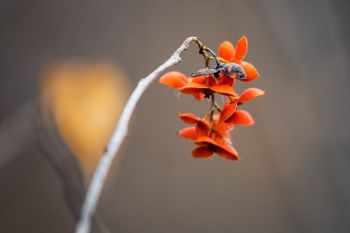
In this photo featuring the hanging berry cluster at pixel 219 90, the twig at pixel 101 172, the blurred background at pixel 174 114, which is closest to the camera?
the twig at pixel 101 172

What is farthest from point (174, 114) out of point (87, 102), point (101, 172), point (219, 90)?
point (101, 172)

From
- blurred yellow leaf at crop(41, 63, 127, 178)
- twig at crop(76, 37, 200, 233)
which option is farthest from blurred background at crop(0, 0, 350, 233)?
twig at crop(76, 37, 200, 233)

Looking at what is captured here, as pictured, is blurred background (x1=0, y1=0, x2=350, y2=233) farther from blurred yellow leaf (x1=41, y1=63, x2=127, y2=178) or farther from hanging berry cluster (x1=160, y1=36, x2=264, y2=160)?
hanging berry cluster (x1=160, y1=36, x2=264, y2=160)

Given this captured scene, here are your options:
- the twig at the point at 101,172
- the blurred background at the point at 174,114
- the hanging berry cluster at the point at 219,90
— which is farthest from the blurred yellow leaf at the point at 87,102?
the twig at the point at 101,172

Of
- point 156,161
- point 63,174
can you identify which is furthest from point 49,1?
point 63,174

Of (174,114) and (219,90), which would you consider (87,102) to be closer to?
(174,114)

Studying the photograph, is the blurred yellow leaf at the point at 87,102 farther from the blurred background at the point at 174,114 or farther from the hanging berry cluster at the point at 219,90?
the hanging berry cluster at the point at 219,90
